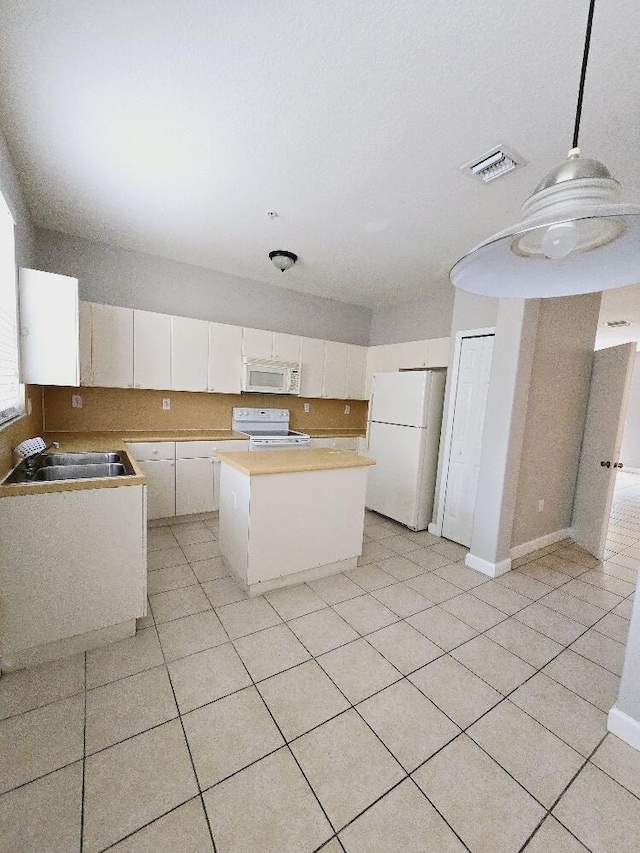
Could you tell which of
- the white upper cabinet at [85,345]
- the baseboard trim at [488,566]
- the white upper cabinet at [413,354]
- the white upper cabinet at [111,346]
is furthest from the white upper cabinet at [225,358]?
the baseboard trim at [488,566]

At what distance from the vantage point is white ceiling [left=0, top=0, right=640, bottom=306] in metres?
1.24

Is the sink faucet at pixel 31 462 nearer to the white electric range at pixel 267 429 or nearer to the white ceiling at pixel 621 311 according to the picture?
the white electric range at pixel 267 429

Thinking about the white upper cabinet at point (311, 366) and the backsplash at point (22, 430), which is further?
the white upper cabinet at point (311, 366)

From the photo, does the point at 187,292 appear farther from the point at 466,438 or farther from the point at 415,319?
the point at 466,438

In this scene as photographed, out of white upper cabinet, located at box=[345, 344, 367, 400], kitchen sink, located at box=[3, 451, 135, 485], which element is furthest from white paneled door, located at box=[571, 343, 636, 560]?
kitchen sink, located at box=[3, 451, 135, 485]

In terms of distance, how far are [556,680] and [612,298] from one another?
13.9ft

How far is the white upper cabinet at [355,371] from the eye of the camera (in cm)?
479

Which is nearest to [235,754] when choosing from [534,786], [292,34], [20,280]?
[534,786]

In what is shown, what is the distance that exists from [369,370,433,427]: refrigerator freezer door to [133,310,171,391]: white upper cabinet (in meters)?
2.36

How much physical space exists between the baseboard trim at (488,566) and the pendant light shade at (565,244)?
2429 millimetres

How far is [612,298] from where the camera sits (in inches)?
158

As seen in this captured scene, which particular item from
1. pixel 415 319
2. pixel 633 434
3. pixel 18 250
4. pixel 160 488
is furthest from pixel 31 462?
pixel 633 434

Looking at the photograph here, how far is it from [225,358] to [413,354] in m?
2.28

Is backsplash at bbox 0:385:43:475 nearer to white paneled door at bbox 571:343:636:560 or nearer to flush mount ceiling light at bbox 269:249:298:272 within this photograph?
flush mount ceiling light at bbox 269:249:298:272
